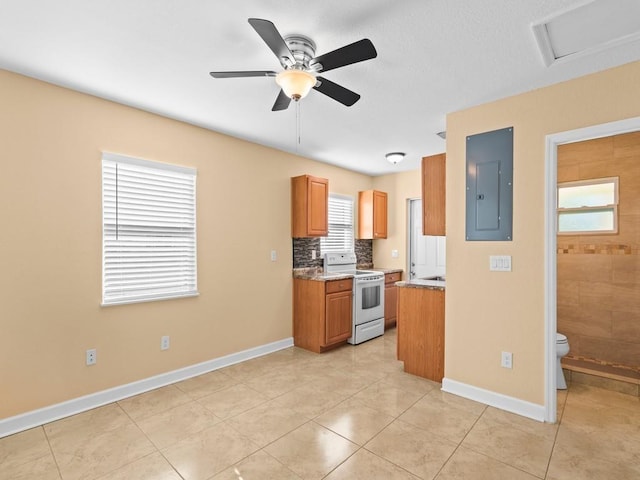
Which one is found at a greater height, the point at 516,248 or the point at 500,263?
the point at 516,248

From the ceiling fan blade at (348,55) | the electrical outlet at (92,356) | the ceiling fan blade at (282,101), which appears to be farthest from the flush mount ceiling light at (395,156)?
the electrical outlet at (92,356)

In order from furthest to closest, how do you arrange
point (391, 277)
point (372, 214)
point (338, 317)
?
point (372, 214)
point (391, 277)
point (338, 317)

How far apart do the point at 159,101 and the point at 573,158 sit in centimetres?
416

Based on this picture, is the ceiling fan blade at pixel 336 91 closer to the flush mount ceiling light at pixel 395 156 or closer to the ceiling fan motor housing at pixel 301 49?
the ceiling fan motor housing at pixel 301 49

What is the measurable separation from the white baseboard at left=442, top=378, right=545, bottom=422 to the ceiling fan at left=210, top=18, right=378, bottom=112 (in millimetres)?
2531

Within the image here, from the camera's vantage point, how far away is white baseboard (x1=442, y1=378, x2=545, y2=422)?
2520 millimetres

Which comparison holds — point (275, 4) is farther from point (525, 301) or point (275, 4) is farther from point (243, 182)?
point (525, 301)

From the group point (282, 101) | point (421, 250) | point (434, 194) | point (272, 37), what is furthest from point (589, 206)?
point (272, 37)

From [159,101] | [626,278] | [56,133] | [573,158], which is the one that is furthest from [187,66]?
[626,278]

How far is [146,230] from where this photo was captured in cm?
A: 307

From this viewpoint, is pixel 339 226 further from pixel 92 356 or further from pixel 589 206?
pixel 92 356

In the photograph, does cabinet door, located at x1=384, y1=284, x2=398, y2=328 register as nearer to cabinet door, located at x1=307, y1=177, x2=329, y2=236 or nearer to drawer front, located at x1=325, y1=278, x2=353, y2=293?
drawer front, located at x1=325, y1=278, x2=353, y2=293

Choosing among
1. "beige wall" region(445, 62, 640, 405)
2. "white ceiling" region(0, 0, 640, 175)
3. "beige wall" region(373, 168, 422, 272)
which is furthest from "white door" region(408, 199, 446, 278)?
"white ceiling" region(0, 0, 640, 175)

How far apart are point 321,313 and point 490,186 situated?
230cm
